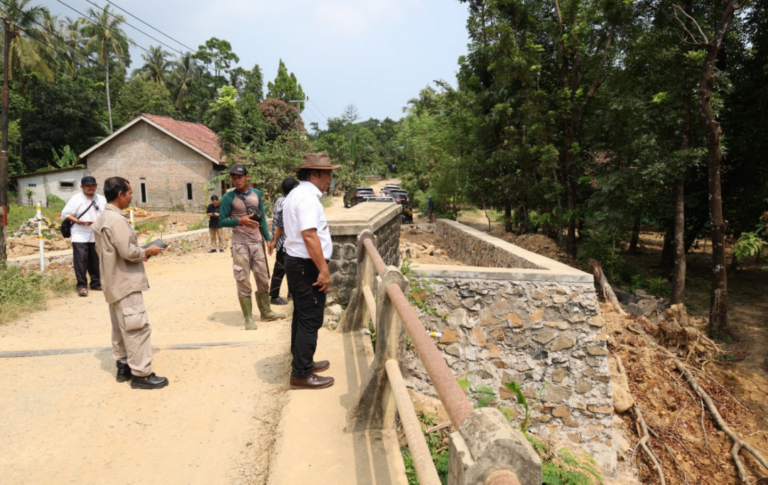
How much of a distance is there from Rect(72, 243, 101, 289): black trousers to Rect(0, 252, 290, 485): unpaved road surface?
4.62 feet

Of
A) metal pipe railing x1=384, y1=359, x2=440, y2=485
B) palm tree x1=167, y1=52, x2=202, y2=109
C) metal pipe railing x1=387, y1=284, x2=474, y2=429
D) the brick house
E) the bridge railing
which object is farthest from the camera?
palm tree x1=167, y1=52, x2=202, y2=109

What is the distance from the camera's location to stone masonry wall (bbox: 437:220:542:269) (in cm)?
743

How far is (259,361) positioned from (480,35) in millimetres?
14815

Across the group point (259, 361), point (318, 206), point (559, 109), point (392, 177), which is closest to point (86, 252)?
point (259, 361)

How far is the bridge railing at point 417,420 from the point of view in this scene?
3.92ft

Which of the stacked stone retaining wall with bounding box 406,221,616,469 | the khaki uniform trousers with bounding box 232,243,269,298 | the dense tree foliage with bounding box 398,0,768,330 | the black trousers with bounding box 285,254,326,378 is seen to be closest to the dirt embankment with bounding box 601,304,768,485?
the stacked stone retaining wall with bounding box 406,221,616,469

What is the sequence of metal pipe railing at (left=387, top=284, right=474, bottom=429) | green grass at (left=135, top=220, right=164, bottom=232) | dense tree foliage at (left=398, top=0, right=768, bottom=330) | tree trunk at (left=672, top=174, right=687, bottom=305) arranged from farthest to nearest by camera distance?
green grass at (left=135, top=220, right=164, bottom=232) < tree trunk at (left=672, top=174, right=687, bottom=305) < dense tree foliage at (left=398, top=0, right=768, bottom=330) < metal pipe railing at (left=387, top=284, right=474, bottom=429)

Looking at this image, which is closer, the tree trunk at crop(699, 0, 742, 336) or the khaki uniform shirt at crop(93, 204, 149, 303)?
the khaki uniform shirt at crop(93, 204, 149, 303)

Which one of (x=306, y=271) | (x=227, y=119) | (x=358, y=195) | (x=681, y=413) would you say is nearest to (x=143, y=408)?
(x=306, y=271)

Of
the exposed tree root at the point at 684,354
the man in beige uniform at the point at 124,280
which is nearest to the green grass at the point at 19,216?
the man in beige uniform at the point at 124,280

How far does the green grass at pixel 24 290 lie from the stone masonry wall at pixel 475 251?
22.3 ft

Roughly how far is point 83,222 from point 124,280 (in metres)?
3.89

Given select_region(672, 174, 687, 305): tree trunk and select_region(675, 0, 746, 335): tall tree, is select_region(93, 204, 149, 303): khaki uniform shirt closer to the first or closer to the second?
select_region(675, 0, 746, 335): tall tree

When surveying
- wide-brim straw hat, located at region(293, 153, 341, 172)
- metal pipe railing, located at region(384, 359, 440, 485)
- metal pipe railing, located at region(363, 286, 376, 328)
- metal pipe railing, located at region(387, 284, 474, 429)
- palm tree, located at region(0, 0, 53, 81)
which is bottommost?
metal pipe railing, located at region(384, 359, 440, 485)
